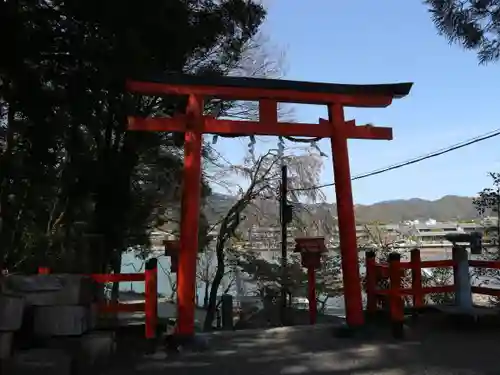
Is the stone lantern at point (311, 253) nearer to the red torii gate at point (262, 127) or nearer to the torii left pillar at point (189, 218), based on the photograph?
the red torii gate at point (262, 127)

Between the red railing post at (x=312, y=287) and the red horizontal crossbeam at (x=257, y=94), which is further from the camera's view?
the red railing post at (x=312, y=287)

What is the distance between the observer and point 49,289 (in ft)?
19.0

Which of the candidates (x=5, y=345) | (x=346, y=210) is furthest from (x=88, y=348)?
(x=346, y=210)

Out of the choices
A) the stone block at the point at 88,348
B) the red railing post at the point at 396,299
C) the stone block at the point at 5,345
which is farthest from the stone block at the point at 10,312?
the red railing post at the point at 396,299

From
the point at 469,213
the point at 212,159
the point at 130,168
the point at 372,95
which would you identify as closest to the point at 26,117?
the point at 130,168

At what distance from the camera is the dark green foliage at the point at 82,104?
755 centimetres

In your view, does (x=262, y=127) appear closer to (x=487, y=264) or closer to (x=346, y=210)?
(x=346, y=210)

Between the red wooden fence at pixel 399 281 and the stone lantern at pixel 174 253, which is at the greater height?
the stone lantern at pixel 174 253

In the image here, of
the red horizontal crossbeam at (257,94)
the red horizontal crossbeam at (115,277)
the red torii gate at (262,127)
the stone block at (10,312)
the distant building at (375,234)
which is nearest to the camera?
the stone block at (10,312)

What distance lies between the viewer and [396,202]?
26094 mm

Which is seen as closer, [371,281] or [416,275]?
[416,275]

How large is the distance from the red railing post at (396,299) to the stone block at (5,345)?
15.2ft

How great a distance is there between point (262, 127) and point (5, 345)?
4155 mm

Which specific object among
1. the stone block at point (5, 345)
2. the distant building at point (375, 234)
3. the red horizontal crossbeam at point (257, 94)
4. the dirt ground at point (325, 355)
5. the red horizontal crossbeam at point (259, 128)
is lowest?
the dirt ground at point (325, 355)
